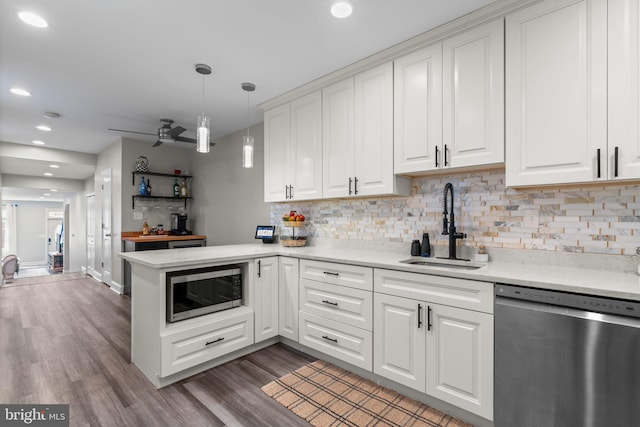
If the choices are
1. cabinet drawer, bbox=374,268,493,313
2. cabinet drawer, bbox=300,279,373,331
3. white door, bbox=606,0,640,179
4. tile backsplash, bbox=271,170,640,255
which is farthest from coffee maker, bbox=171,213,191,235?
white door, bbox=606,0,640,179

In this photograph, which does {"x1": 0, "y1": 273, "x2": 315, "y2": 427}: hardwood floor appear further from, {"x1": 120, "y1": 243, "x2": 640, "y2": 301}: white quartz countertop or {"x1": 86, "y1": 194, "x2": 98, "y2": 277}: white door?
{"x1": 86, "y1": 194, "x2": 98, "y2": 277}: white door

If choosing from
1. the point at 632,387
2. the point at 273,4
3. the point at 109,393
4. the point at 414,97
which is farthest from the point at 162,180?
the point at 632,387

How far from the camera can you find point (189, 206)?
5586 mm

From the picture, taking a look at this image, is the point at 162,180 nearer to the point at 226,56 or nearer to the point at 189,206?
the point at 189,206

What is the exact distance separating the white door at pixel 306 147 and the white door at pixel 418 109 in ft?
2.70

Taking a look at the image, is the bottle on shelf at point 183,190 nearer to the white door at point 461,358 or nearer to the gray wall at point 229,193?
the gray wall at point 229,193

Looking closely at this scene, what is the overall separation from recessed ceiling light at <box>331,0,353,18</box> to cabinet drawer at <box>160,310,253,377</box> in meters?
2.34

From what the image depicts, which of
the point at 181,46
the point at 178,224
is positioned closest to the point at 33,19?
the point at 181,46

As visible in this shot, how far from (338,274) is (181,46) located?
6.93 ft

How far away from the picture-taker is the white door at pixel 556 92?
1.57 meters

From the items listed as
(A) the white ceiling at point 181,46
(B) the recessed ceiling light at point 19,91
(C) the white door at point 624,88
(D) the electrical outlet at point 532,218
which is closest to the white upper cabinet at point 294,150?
(A) the white ceiling at point 181,46

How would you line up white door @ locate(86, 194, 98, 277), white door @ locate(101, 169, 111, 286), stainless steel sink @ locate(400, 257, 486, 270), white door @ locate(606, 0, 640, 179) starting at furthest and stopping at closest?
white door @ locate(86, 194, 98, 277) → white door @ locate(101, 169, 111, 286) → stainless steel sink @ locate(400, 257, 486, 270) → white door @ locate(606, 0, 640, 179)

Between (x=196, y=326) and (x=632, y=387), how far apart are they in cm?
244

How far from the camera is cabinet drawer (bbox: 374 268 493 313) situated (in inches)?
64.2
